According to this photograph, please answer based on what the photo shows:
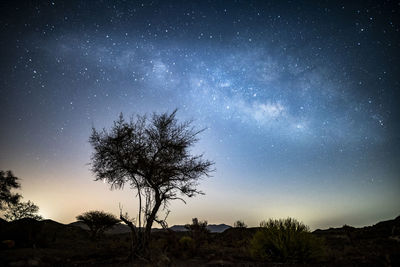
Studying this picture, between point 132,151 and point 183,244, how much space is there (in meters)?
5.70

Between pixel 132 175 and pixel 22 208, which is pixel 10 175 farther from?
pixel 132 175

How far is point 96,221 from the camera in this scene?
91.5ft

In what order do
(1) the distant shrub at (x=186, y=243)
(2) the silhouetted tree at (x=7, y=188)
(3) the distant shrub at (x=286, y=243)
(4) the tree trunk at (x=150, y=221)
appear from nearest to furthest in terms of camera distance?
1. (3) the distant shrub at (x=286, y=243)
2. (4) the tree trunk at (x=150, y=221)
3. (1) the distant shrub at (x=186, y=243)
4. (2) the silhouetted tree at (x=7, y=188)

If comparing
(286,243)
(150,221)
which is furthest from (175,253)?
(286,243)

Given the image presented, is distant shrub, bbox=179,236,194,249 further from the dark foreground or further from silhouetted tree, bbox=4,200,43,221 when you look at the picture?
silhouetted tree, bbox=4,200,43,221

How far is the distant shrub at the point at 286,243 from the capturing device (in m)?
6.89

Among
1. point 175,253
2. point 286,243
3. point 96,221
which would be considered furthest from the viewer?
point 96,221

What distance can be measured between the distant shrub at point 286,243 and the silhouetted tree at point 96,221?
2546 cm

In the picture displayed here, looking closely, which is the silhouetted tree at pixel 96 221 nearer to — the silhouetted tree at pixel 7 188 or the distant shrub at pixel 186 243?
the silhouetted tree at pixel 7 188

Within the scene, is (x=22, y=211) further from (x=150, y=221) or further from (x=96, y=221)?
(x=150, y=221)

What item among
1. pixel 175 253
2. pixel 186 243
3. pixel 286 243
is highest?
pixel 286 243

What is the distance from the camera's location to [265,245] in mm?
7578

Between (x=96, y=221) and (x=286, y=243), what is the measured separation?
26.7 m

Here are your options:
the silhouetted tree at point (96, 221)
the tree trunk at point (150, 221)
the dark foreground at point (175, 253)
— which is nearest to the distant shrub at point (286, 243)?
the dark foreground at point (175, 253)
